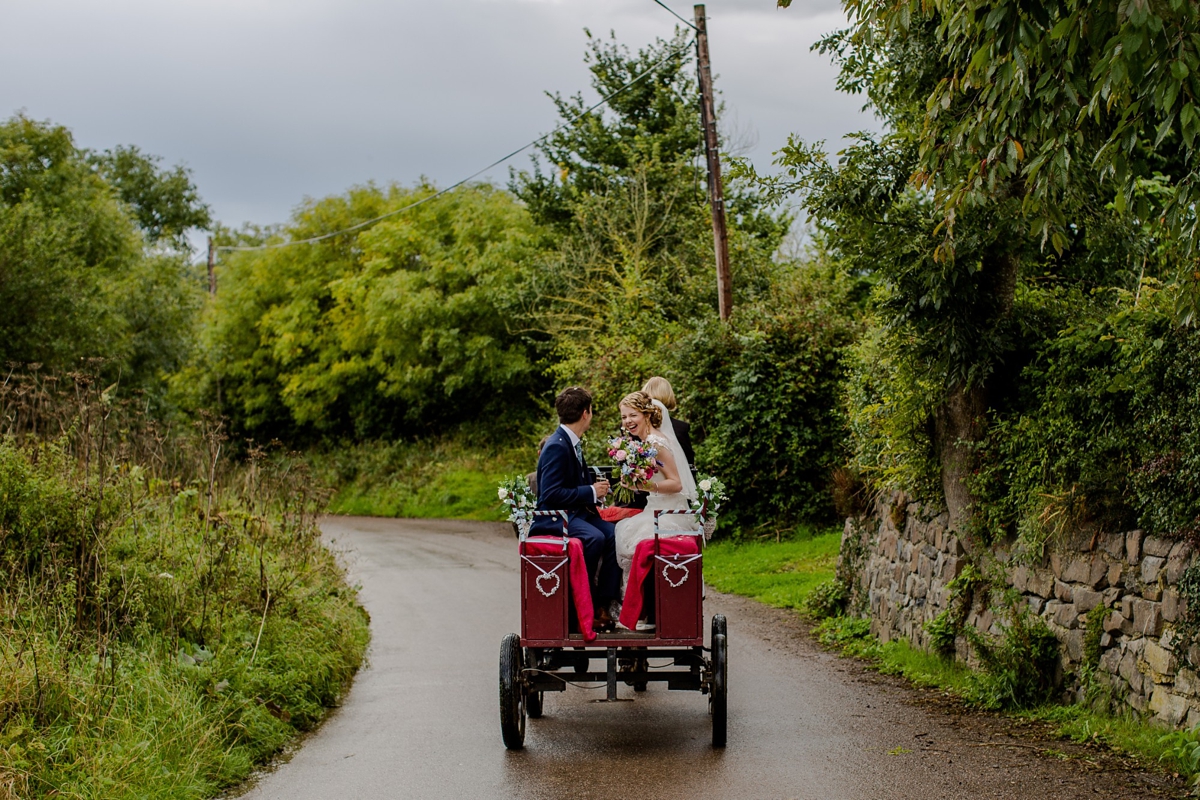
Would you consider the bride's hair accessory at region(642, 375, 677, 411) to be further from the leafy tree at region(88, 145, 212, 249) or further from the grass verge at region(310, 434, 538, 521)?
the leafy tree at region(88, 145, 212, 249)

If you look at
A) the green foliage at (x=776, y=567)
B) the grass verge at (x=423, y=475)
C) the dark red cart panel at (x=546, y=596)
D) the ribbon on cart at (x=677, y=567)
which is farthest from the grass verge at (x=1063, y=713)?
the grass verge at (x=423, y=475)

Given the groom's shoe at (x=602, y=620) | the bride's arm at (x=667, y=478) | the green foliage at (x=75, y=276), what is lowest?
the groom's shoe at (x=602, y=620)

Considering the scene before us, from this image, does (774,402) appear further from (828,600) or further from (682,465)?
(682,465)

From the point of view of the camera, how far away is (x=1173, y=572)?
6.77m

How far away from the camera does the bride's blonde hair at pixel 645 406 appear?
26.3 ft

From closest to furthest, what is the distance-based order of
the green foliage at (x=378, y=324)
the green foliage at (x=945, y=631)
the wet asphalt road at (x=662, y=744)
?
1. the wet asphalt road at (x=662, y=744)
2. the green foliage at (x=945, y=631)
3. the green foliage at (x=378, y=324)

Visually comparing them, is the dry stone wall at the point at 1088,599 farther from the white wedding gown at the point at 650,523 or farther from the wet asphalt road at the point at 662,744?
the white wedding gown at the point at 650,523

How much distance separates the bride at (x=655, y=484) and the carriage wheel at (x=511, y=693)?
0.86 meters

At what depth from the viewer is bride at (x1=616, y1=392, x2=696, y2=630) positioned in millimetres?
7680

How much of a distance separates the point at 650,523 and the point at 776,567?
914 cm

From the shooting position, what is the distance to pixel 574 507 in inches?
298

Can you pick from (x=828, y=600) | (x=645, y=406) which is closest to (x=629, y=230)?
(x=828, y=600)

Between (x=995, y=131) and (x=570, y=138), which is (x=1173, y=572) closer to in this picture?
(x=995, y=131)

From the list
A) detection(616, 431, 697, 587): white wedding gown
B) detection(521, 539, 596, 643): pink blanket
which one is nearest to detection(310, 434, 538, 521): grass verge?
detection(616, 431, 697, 587): white wedding gown
